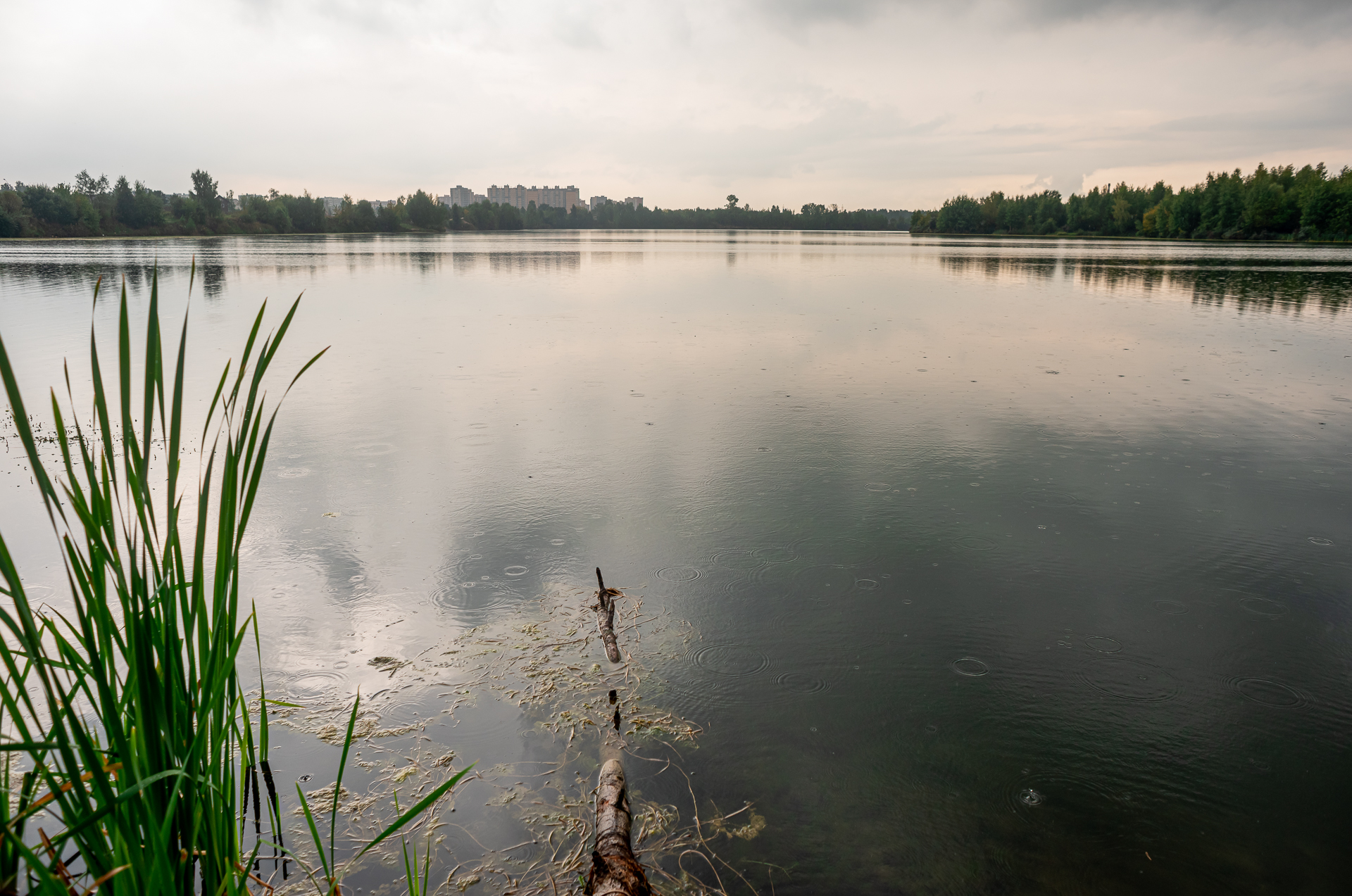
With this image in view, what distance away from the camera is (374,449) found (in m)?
7.16

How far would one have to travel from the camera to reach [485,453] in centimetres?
705

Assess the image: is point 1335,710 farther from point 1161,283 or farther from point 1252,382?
point 1161,283

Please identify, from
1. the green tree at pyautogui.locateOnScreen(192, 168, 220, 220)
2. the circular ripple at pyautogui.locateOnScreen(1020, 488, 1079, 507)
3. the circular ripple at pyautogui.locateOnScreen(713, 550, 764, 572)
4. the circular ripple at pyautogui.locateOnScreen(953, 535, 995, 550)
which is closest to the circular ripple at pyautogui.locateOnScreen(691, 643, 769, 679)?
the circular ripple at pyautogui.locateOnScreen(713, 550, 764, 572)

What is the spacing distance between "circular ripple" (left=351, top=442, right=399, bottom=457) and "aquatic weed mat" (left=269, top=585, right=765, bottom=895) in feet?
11.1

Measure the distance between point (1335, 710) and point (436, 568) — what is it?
4886 millimetres

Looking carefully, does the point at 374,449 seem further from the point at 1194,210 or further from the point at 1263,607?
the point at 1194,210

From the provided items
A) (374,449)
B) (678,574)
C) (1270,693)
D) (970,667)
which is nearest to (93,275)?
(374,449)

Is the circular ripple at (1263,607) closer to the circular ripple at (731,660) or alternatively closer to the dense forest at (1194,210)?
the circular ripple at (731,660)

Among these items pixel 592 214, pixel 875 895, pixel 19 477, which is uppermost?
pixel 592 214

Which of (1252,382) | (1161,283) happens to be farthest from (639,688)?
(1161,283)

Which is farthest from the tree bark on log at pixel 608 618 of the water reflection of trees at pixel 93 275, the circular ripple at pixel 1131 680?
the water reflection of trees at pixel 93 275

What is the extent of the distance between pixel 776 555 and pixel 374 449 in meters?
→ 4.25

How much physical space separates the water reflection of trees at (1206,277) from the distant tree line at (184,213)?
79.8 metres

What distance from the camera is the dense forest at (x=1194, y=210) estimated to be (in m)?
65.4
